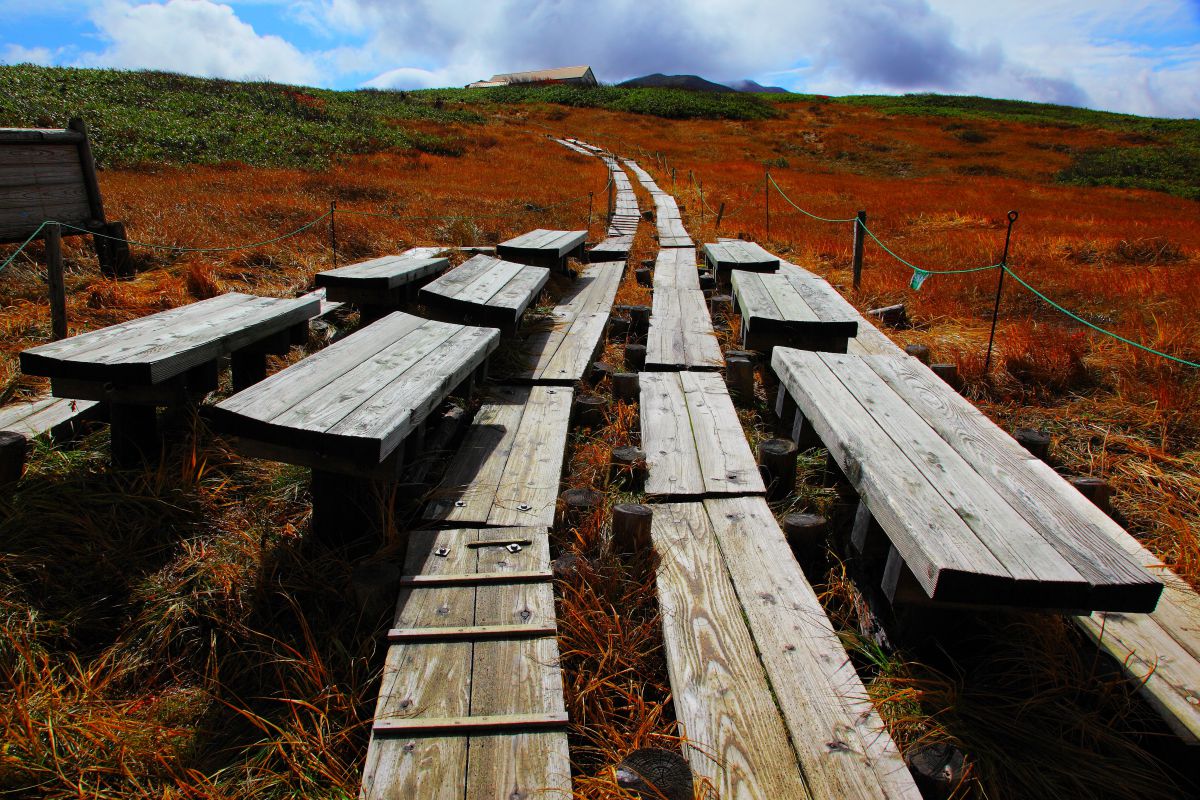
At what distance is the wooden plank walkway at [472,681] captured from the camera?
5.97ft

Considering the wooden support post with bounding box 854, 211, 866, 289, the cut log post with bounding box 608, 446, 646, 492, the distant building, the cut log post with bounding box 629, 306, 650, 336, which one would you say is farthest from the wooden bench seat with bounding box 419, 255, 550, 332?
the distant building

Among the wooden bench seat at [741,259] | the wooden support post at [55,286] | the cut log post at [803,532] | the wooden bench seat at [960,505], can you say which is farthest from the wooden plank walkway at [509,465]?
the wooden bench seat at [741,259]

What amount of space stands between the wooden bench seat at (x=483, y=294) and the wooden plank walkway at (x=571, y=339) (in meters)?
0.32

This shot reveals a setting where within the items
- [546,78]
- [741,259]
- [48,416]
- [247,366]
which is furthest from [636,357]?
[546,78]

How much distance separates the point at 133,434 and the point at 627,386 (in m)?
2.65

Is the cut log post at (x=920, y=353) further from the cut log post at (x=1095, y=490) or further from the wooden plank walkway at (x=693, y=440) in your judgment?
the cut log post at (x=1095, y=490)

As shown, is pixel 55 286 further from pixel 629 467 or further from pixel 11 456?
pixel 629 467

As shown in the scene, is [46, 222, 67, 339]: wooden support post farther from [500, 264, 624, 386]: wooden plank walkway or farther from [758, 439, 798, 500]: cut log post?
[758, 439, 798, 500]: cut log post

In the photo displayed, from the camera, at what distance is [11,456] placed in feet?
9.57

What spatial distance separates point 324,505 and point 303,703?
0.87m

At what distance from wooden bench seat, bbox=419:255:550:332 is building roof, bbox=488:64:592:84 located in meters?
66.8

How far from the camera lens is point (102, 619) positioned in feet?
8.21

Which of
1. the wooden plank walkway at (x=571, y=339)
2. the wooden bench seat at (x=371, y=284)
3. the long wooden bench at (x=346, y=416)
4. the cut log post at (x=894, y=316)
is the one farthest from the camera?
the cut log post at (x=894, y=316)

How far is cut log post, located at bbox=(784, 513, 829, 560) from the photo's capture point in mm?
2988
